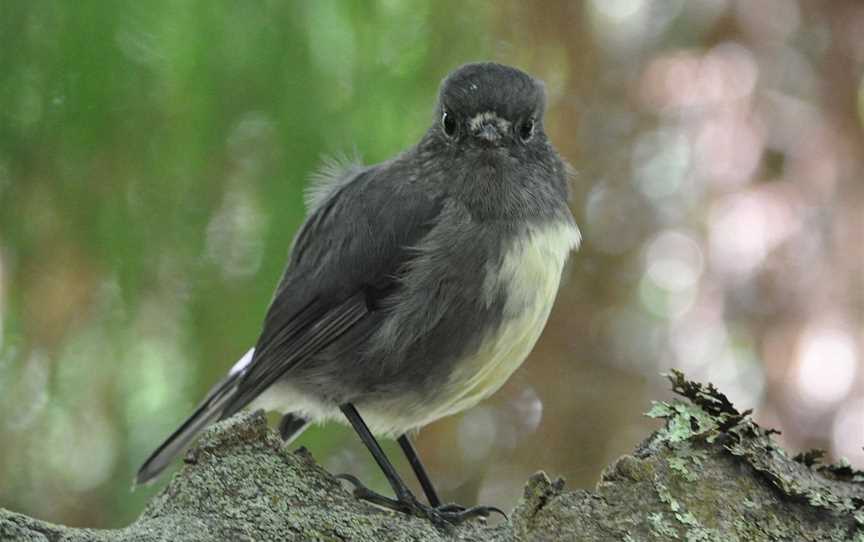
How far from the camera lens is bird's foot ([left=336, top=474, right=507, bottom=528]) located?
2.54 m

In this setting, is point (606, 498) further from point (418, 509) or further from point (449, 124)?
point (449, 124)

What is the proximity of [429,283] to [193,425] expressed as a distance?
0.81 metres

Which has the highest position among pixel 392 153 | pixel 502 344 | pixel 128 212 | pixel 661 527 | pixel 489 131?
pixel 392 153

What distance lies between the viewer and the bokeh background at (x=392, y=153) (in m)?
3.29

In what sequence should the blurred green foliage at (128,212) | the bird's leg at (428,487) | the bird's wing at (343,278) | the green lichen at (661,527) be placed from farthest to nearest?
the blurred green foliage at (128,212)
the bird's wing at (343,278)
the bird's leg at (428,487)
the green lichen at (661,527)

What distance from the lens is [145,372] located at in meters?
3.33

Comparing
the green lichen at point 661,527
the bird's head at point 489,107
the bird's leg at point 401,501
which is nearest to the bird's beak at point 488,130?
the bird's head at point 489,107

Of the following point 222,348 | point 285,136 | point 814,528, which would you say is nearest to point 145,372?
point 222,348

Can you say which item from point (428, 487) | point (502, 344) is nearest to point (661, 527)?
point (502, 344)

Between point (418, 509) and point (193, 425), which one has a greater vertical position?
point (193, 425)

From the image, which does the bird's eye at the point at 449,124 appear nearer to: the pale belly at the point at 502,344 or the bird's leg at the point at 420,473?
the pale belly at the point at 502,344

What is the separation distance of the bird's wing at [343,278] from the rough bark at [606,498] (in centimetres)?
65

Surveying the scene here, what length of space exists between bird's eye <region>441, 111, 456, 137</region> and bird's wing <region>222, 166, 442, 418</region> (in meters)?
0.17

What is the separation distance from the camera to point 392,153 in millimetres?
3656
